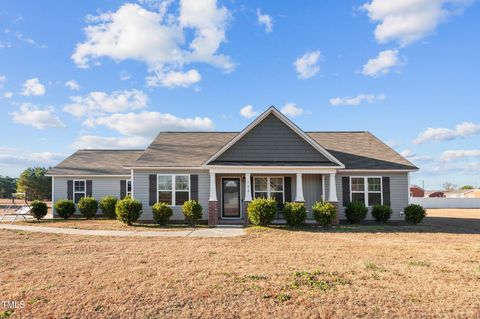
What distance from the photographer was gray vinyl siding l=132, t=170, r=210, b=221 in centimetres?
1841

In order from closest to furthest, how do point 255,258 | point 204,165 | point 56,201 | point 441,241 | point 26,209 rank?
point 255,258, point 441,241, point 204,165, point 26,209, point 56,201

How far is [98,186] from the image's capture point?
22984 mm

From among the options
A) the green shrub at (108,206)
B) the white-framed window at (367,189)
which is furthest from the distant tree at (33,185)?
the white-framed window at (367,189)

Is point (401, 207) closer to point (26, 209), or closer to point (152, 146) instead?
point (152, 146)

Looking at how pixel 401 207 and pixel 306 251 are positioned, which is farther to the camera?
pixel 401 207

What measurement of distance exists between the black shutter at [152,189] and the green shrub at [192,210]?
199cm

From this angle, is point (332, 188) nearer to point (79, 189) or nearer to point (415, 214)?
point (415, 214)

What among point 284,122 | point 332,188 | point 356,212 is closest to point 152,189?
point 284,122

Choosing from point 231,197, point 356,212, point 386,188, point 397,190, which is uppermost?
point 386,188

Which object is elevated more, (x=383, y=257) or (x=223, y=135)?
(x=223, y=135)

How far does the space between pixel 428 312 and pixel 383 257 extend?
162 inches

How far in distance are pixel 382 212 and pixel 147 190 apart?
11.7m

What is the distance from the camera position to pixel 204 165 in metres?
17.5

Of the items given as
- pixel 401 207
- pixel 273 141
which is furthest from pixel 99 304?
pixel 401 207
